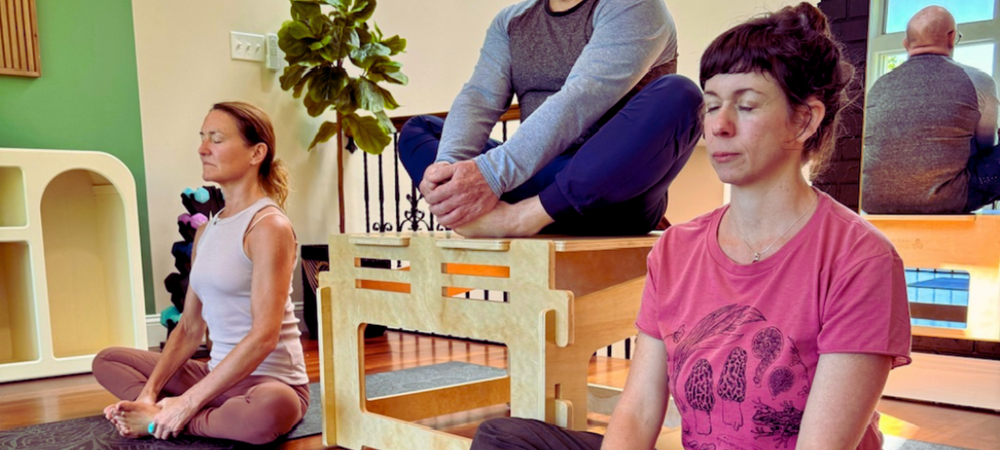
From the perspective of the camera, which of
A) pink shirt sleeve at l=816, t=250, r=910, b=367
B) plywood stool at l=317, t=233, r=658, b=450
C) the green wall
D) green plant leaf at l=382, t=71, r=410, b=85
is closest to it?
pink shirt sleeve at l=816, t=250, r=910, b=367

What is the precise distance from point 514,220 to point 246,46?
2.27m

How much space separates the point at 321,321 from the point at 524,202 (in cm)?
52

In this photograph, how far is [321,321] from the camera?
151cm

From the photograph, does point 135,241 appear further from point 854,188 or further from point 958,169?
point 958,169

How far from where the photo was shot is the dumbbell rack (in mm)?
2289

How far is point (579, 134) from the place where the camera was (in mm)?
1331

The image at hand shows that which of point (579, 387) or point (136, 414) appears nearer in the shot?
point (579, 387)

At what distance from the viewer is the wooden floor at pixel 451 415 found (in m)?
1.63

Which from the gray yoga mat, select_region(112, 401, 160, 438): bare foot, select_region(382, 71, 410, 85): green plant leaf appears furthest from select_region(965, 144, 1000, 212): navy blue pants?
select_region(382, 71, 410, 85): green plant leaf

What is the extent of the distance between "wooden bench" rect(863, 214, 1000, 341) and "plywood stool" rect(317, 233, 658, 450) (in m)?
0.95

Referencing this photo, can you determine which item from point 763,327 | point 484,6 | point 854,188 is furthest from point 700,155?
point 763,327

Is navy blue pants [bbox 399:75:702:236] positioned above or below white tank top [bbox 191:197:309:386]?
above

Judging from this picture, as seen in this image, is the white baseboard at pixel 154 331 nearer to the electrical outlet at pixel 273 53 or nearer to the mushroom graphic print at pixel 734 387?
the electrical outlet at pixel 273 53

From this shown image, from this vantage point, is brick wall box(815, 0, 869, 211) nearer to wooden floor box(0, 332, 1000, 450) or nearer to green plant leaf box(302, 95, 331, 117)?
wooden floor box(0, 332, 1000, 450)
